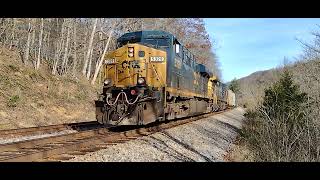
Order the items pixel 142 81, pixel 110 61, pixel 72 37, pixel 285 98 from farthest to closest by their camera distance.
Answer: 1. pixel 72 37
2. pixel 285 98
3. pixel 110 61
4. pixel 142 81

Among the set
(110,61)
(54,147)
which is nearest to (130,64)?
(110,61)

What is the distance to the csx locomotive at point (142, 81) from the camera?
45.4 feet

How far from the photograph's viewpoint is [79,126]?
17.2 m

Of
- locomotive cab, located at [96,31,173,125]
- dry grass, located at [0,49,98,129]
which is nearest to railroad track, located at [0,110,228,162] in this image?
locomotive cab, located at [96,31,173,125]

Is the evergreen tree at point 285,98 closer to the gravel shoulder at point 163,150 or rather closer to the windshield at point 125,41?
the gravel shoulder at point 163,150

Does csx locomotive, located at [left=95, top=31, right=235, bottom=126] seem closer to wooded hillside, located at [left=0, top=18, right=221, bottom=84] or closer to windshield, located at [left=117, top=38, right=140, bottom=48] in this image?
windshield, located at [left=117, top=38, right=140, bottom=48]

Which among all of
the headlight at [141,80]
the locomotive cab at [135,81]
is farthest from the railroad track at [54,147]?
the headlight at [141,80]

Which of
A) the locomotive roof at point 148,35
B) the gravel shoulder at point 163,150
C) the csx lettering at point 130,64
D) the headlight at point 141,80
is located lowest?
the gravel shoulder at point 163,150

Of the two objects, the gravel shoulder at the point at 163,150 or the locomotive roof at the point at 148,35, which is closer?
the gravel shoulder at the point at 163,150

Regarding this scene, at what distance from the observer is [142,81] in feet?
47.8

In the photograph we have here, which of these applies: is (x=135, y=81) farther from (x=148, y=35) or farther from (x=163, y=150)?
(x=163, y=150)
